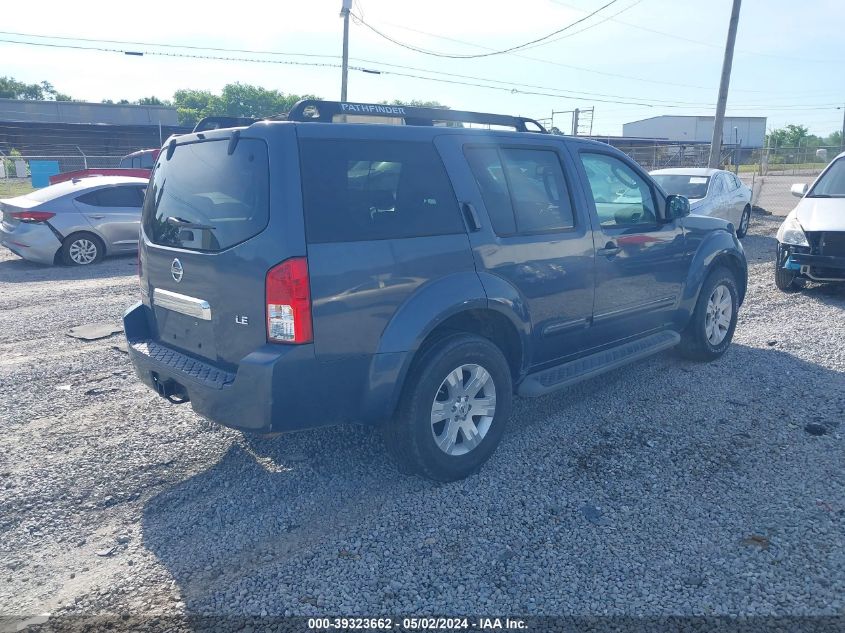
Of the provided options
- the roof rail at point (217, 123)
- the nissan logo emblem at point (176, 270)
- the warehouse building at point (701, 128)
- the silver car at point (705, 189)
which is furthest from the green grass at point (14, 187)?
the warehouse building at point (701, 128)

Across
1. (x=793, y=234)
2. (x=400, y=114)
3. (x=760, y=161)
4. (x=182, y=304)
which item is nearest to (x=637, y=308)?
(x=400, y=114)

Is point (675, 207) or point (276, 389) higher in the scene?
point (675, 207)

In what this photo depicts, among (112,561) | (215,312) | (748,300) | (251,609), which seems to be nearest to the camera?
(251,609)

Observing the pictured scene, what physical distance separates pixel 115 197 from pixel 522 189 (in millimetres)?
9354

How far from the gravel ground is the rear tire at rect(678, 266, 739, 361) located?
448 millimetres

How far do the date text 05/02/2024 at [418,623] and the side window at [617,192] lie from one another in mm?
2947

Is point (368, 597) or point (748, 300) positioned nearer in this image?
point (368, 597)

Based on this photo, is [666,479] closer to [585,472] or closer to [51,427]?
[585,472]

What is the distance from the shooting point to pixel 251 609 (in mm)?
2842

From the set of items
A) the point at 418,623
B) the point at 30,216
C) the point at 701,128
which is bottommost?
the point at 418,623

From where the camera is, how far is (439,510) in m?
3.65

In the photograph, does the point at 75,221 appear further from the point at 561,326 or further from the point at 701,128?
the point at 701,128

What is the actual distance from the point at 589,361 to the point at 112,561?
322 centimetres

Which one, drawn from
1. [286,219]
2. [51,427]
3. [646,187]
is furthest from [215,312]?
[646,187]
